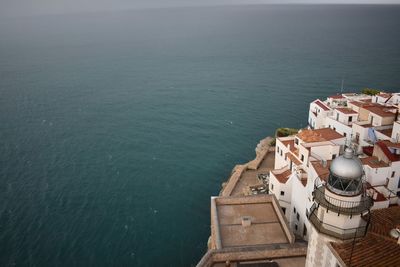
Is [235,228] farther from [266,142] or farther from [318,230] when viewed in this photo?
[266,142]

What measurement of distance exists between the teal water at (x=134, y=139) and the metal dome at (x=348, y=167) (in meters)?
29.6

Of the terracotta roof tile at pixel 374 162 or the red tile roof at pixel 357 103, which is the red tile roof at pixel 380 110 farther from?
the terracotta roof tile at pixel 374 162

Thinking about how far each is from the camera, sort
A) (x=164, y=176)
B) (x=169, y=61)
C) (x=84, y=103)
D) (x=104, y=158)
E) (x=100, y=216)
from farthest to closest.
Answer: (x=169, y=61) < (x=84, y=103) < (x=104, y=158) < (x=164, y=176) < (x=100, y=216)

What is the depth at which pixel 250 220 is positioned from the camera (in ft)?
103

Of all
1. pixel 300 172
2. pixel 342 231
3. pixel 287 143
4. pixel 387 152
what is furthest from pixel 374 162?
pixel 342 231

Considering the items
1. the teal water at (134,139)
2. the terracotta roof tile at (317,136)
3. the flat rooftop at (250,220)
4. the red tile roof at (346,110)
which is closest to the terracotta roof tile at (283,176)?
the terracotta roof tile at (317,136)

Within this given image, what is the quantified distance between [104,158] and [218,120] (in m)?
28.5

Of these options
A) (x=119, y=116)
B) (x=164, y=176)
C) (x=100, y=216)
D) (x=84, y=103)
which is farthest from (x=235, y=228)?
(x=84, y=103)

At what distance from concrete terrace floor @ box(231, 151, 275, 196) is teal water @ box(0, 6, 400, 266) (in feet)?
17.2

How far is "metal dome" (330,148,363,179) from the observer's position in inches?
636

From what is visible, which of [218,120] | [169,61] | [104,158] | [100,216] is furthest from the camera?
[169,61]

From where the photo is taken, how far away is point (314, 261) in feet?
61.8

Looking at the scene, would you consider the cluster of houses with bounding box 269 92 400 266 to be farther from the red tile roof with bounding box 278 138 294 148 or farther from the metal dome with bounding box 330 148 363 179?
the red tile roof with bounding box 278 138 294 148

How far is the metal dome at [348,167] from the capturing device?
1616 centimetres
